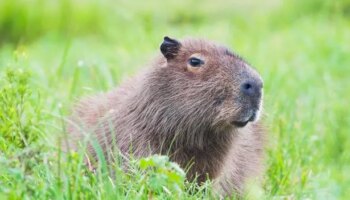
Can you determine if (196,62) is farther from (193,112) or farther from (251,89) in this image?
(251,89)

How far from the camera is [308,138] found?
21.8 feet

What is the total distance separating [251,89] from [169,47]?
59 centimetres

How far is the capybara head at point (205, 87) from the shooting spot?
504 cm

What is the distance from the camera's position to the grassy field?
4535mm

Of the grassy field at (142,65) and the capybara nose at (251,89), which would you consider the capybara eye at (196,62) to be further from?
the grassy field at (142,65)

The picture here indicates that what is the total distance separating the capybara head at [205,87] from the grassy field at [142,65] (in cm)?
40

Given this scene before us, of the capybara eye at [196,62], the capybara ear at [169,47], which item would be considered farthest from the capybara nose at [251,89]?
the capybara ear at [169,47]

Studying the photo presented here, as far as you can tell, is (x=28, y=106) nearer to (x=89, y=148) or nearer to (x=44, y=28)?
(x=89, y=148)

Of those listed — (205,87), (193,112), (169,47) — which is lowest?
(193,112)

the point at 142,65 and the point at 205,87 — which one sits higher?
the point at 205,87

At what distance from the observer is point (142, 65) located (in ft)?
19.8

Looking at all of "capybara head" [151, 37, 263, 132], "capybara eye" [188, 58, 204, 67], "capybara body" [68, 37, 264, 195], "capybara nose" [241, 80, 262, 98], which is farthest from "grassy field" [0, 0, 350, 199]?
"capybara eye" [188, 58, 204, 67]

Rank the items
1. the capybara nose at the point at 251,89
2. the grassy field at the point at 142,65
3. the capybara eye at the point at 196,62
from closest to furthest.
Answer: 1. the grassy field at the point at 142,65
2. the capybara nose at the point at 251,89
3. the capybara eye at the point at 196,62

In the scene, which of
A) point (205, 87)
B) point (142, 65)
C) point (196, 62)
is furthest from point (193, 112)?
point (142, 65)
